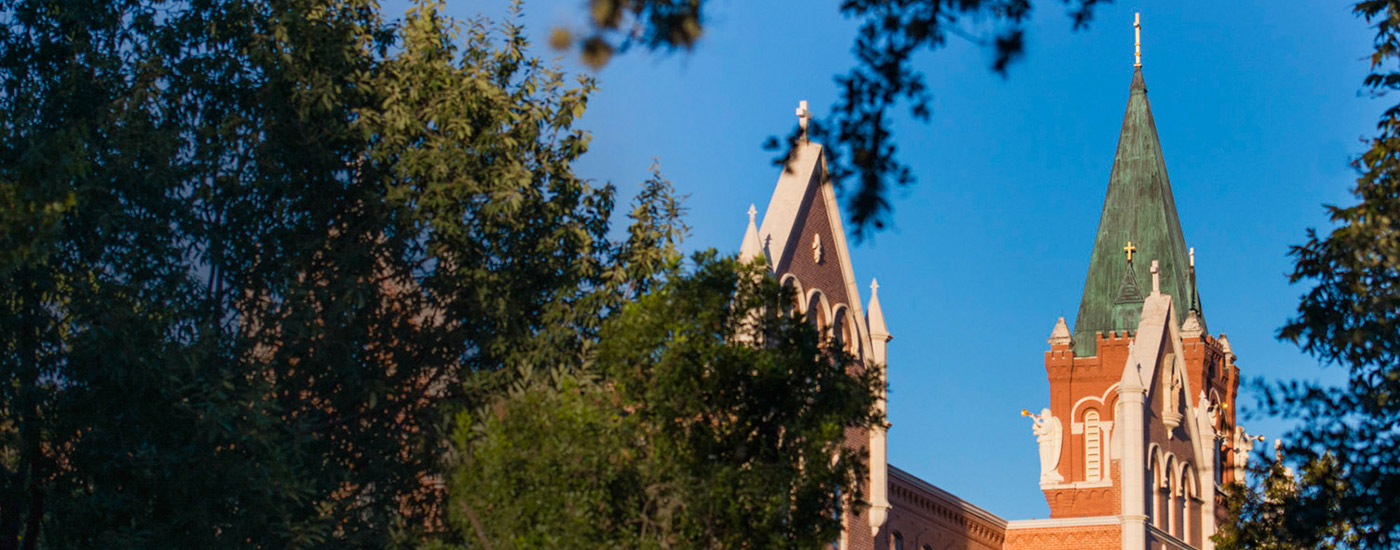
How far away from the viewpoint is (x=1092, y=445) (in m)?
63.1

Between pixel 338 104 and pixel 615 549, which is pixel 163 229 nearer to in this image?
pixel 338 104

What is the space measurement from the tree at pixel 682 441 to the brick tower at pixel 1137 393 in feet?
81.2

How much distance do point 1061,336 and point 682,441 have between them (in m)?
45.7

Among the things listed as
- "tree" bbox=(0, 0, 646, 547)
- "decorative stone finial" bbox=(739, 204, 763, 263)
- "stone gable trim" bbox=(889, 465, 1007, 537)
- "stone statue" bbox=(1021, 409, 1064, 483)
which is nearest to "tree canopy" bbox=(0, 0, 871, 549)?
"tree" bbox=(0, 0, 646, 547)

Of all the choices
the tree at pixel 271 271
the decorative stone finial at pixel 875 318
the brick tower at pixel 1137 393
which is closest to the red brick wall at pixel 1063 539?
the brick tower at pixel 1137 393

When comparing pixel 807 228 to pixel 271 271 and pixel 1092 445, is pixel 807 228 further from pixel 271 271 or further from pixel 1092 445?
pixel 1092 445

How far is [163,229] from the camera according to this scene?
23109 millimetres

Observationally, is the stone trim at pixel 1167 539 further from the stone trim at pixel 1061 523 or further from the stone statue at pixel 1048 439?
the stone statue at pixel 1048 439

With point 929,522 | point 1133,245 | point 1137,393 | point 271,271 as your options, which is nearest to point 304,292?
point 271,271

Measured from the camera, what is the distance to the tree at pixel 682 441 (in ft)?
68.0

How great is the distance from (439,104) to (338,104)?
4.72 feet

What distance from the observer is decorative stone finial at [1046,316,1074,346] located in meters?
64.6

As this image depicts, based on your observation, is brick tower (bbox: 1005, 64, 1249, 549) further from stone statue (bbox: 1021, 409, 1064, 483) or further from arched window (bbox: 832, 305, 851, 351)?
arched window (bbox: 832, 305, 851, 351)

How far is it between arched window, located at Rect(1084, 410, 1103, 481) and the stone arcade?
0.15ft
